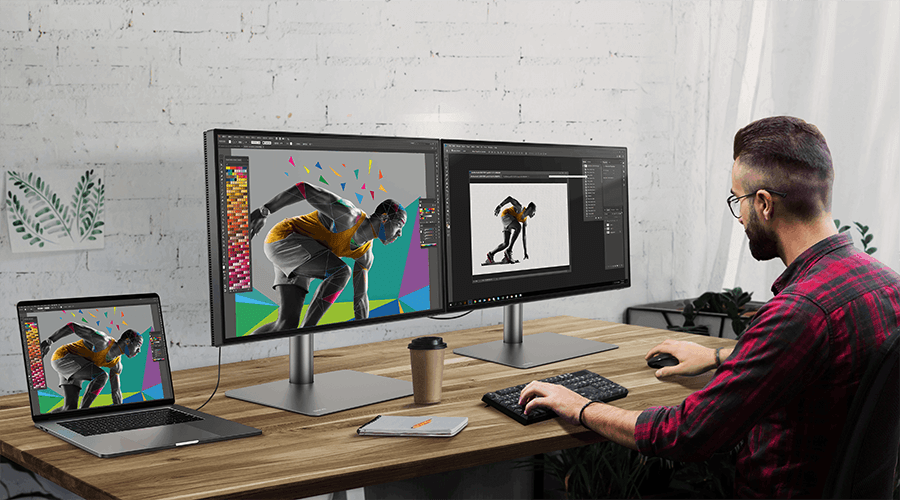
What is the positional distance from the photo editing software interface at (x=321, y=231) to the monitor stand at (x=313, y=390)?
12 cm

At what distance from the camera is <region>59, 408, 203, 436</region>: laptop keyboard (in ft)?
4.20

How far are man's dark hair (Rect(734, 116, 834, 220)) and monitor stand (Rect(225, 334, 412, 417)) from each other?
768 millimetres

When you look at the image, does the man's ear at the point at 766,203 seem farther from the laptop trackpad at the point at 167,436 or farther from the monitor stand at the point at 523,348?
the laptop trackpad at the point at 167,436

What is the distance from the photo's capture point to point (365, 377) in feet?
5.46

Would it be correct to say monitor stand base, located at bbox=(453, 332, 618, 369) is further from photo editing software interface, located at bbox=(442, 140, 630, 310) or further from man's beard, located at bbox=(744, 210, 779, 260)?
man's beard, located at bbox=(744, 210, 779, 260)

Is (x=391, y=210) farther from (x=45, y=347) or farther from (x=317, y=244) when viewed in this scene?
(x=45, y=347)

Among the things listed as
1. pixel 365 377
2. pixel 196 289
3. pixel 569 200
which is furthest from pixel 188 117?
pixel 569 200

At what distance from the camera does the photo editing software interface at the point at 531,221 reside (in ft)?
5.86

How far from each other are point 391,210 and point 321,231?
0.59 ft

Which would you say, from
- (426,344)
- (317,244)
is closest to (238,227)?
(317,244)

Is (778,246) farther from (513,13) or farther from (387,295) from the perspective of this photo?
(513,13)

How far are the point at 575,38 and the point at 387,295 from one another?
1298 mm

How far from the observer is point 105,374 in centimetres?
139

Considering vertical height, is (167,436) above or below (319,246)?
below
